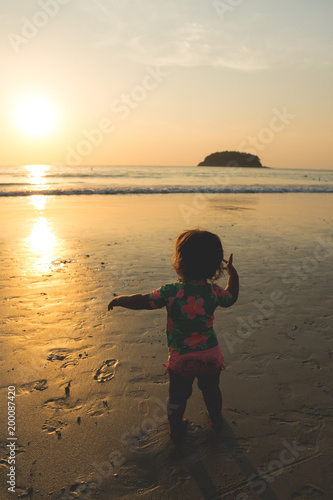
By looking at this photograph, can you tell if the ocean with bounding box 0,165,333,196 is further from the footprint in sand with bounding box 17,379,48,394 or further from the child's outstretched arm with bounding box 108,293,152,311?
the child's outstretched arm with bounding box 108,293,152,311

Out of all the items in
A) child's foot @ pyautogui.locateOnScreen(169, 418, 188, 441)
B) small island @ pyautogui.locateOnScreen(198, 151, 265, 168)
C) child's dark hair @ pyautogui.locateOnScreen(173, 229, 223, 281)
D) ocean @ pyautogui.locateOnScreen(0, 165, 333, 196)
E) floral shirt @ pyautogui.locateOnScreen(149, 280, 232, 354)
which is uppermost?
small island @ pyautogui.locateOnScreen(198, 151, 265, 168)

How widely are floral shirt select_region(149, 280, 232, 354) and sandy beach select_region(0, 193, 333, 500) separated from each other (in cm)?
77

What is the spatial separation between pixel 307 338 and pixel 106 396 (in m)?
2.50

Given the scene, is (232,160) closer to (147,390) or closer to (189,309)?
(147,390)

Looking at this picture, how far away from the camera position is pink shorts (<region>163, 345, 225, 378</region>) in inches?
103

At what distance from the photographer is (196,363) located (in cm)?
261

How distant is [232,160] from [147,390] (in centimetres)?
15487

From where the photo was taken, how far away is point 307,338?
13.6ft

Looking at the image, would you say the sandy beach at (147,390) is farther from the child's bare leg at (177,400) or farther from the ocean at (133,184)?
the ocean at (133,184)

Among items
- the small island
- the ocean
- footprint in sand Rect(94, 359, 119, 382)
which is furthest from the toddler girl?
the small island

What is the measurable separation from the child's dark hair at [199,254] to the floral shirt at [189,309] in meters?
0.10

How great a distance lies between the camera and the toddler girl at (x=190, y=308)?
2.55 metres

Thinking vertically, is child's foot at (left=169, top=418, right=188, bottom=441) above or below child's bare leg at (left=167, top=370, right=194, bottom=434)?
below

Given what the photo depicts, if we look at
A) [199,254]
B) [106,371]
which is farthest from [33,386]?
[199,254]
